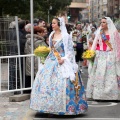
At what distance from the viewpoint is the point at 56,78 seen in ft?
25.4

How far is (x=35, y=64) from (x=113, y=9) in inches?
3068

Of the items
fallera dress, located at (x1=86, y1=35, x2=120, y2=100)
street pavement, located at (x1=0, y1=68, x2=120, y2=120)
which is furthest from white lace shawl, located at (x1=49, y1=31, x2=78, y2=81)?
fallera dress, located at (x1=86, y1=35, x2=120, y2=100)

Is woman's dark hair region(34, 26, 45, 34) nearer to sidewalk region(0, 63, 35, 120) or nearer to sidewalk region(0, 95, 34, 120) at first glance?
sidewalk region(0, 63, 35, 120)

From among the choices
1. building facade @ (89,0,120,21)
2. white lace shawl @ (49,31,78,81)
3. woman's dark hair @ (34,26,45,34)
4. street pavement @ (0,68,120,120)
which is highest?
building facade @ (89,0,120,21)

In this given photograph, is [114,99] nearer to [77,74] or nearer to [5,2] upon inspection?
[77,74]

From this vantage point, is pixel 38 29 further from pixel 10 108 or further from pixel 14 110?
pixel 14 110

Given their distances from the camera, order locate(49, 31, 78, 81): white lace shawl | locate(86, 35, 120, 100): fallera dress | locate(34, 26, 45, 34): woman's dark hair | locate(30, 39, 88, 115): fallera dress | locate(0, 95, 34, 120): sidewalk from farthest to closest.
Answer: locate(34, 26, 45, 34): woman's dark hair → locate(86, 35, 120, 100): fallera dress → locate(0, 95, 34, 120): sidewalk → locate(49, 31, 78, 81): white lace shawl → locate(30, 39, 88, 115): fallera dress

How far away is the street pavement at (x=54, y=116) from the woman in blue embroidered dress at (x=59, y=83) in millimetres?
229

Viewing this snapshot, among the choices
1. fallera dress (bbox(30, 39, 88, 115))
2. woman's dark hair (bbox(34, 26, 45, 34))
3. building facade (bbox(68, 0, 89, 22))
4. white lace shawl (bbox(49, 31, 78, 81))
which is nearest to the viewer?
fallera dress (bbox(30, 39, 88, 115))

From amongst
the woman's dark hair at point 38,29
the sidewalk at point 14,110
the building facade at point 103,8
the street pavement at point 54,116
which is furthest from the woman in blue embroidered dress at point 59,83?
the building facade at point 103,8

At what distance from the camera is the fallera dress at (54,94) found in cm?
766

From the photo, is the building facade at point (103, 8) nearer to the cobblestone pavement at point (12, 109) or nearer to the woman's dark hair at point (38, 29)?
the woman's dark hair at point (38, 29)

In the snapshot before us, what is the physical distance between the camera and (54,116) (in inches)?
313

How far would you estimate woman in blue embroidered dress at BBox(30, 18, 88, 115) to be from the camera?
7.66 metres
